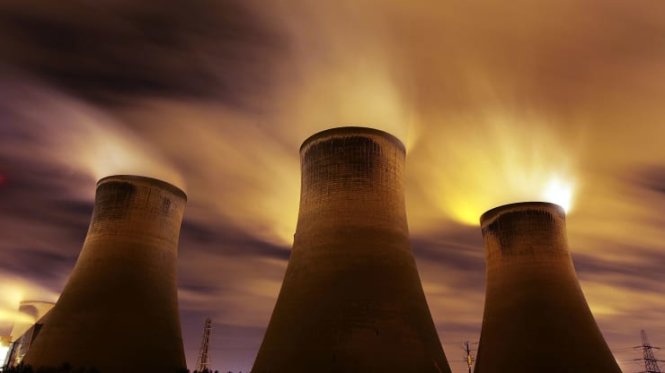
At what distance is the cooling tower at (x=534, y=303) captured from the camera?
47.1 ft

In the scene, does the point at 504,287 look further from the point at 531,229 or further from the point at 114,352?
the point at 114,352

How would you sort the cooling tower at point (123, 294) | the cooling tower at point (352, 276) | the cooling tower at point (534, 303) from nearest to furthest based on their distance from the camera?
the cooling tower at point (352, 276)
the cooling tower at point (534, 303)
the cooling tower at point (123, 294)

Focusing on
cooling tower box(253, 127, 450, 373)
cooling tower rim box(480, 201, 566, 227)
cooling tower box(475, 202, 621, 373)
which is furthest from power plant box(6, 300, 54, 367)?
cooling tower rim box(480, 201, 566, 227)

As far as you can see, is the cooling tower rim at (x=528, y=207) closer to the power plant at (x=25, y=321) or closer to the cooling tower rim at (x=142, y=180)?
the cooling tower rim at (x=142, y=180)

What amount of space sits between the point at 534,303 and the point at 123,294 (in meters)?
12.7

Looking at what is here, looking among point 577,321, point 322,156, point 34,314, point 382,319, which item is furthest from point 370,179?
point 34,314

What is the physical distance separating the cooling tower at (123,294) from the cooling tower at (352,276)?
4.79 m

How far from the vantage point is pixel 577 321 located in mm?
14703

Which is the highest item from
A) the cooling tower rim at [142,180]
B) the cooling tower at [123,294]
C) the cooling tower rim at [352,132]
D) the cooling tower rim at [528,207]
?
the cooling tower rim at [352,132]

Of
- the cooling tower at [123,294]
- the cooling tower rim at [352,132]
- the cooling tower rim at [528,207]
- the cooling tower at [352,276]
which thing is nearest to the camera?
the cooling tower at [352,276]

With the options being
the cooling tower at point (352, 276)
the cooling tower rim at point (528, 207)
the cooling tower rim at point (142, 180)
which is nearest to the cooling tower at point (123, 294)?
the cooling tower rim at point (142, 180)

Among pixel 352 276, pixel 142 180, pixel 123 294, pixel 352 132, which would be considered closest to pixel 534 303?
pixel 352 276

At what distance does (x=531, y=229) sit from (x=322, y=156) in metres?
Result: 7.65

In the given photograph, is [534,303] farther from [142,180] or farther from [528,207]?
[142,180]
